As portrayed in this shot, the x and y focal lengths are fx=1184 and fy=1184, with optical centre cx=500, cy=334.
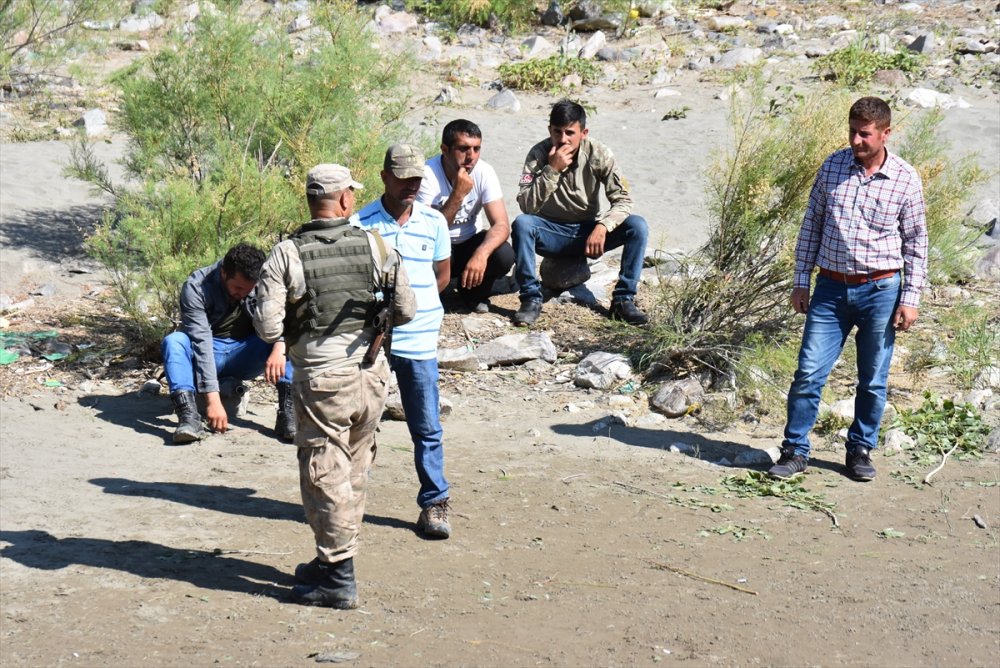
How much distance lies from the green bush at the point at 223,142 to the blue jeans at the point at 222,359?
92cm

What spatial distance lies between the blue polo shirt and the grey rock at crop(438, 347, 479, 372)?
237cm

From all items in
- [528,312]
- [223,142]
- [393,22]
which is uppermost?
[393,22]

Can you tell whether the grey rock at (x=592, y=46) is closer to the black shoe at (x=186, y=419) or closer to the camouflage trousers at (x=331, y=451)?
the black shoe at (x=186, y=419)

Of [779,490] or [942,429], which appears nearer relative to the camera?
[779,490]

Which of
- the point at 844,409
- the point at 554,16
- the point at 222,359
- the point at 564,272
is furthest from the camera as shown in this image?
the point at 554,16

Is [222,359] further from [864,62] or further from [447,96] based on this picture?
[864,62]

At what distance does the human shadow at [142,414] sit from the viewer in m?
6.36

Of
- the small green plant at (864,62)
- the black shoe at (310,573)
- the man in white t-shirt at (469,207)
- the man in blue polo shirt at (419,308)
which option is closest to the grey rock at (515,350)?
the man in white t-shirt at (469,207)

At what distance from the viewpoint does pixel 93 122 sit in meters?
12.3

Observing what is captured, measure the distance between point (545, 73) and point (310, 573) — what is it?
10367 mm

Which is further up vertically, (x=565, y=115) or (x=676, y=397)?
(x=565, y=115)

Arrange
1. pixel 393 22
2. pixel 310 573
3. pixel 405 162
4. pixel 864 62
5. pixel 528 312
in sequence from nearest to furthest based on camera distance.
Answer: pixel 310 573 < pixel 405 162 < pixel 528 312 < pixel 864 62 < pixel 393 22

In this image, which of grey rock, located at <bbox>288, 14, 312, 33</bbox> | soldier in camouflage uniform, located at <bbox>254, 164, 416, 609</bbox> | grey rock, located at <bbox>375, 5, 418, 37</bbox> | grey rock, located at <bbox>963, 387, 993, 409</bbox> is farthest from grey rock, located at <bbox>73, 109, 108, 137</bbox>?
grey rock, located at <bbox>963, 387, 993, 409</bbox>

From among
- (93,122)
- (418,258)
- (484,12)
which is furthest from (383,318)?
(484,12)
